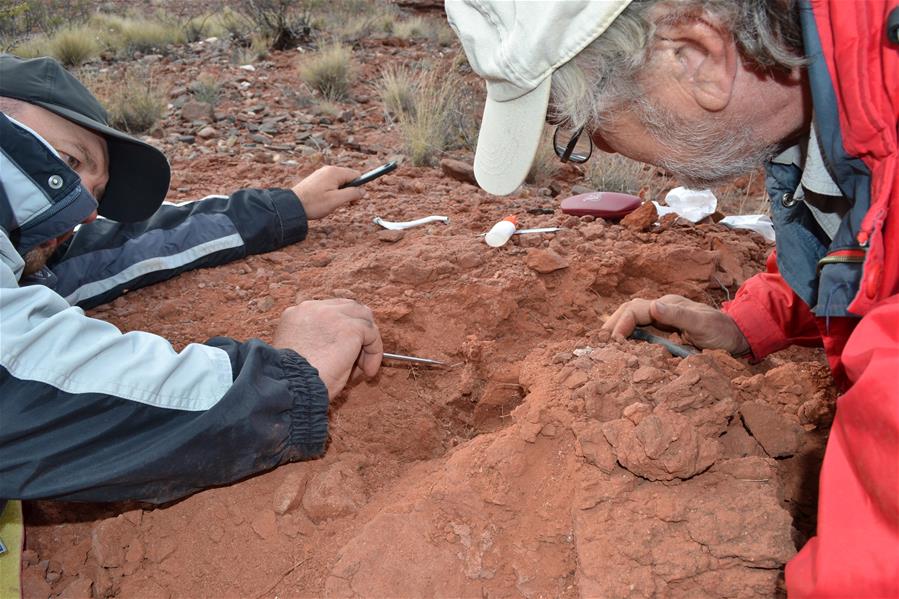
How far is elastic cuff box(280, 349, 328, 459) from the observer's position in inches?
65.0

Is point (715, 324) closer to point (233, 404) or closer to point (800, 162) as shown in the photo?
point (800, 162)

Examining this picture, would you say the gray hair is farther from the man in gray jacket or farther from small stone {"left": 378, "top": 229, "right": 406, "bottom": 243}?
small stone {"left": 378, "top": 229, "right": 406, "bottom": 243}

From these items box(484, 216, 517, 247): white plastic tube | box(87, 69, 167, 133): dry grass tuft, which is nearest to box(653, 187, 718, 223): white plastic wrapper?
box(484, 216, 517, 247): white plastic tube

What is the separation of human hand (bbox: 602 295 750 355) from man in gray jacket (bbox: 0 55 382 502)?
0.85 metres

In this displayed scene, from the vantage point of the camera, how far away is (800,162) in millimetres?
1760

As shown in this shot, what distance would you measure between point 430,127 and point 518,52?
151 inches

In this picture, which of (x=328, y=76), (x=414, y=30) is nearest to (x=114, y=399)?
(x=328, y=76)

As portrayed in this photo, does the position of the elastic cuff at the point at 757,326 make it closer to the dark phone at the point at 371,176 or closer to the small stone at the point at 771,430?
the small stone at the point at 771,430

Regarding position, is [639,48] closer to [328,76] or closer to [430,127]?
[430,127]

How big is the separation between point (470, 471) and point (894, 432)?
87 centimetres

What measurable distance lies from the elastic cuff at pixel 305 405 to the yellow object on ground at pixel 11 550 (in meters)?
0.70

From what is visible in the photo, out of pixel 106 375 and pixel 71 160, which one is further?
pixel 71 160

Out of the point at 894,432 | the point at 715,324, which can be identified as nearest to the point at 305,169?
the point at 715,324

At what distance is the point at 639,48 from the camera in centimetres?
143
